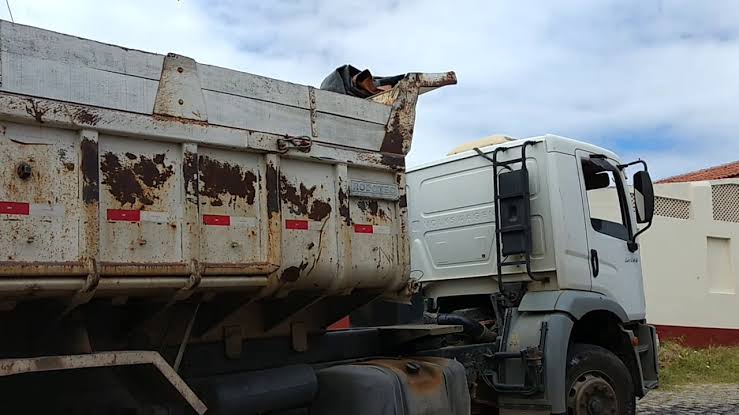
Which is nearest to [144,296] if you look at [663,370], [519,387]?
[519,387]

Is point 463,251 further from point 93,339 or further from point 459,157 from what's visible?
point 93,339

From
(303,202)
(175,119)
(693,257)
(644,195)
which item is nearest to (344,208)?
(303,202)

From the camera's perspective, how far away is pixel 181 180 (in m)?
3.41

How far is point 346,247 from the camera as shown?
13.2 ft

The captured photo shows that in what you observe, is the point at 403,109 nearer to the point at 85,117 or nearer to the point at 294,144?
the point at 294,144

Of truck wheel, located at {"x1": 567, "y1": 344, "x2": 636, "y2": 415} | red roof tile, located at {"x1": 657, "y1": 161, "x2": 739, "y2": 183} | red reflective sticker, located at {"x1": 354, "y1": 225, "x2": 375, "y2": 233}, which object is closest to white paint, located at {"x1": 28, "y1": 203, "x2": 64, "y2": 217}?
red reflective sticker, located at {"x1": 354, "y1": 225, "x2": 375, "y2": 233}

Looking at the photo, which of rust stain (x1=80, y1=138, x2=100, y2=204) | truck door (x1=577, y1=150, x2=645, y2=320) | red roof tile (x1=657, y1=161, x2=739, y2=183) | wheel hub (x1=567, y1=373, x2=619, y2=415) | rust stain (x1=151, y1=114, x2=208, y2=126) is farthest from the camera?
red roof tile (x1=657, y1=161, x2=739, y2=183)

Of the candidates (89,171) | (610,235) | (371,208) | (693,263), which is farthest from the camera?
(693,263)

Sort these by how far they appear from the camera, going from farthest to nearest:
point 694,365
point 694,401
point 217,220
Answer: point 694,365 < point 694,401 < point 217,220

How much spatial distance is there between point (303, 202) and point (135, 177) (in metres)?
0.93

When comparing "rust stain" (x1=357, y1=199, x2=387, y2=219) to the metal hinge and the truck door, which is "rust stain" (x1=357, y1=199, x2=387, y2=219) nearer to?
the metal hinge

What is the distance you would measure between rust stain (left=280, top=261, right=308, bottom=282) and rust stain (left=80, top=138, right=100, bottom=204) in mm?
1046

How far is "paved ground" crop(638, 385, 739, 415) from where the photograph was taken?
8.88 meters

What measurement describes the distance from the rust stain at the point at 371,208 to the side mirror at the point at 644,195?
10.1 feet
